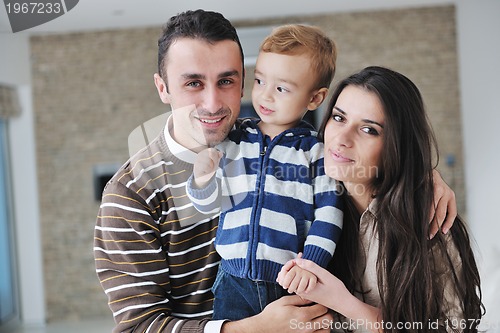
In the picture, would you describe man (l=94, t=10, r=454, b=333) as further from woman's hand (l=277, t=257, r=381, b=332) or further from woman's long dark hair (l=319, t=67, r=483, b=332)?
woman's long dark hair (l=319, t=67, r=483, b=332)

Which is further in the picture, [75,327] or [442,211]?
[75,327]

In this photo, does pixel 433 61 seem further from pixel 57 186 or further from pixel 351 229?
pixel 351 229

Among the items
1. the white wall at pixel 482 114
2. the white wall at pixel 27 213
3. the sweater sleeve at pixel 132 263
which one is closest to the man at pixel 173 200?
the sweater sleeve at pixel 132 263

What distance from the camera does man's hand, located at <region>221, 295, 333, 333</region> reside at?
Answer: 1.00 metres

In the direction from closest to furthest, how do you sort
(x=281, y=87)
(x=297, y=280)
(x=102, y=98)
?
1. (x=297, y=280)
2. (x=281, y=87)
3. (x=102, y=98)

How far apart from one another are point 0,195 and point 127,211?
4062 mm

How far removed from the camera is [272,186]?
1051 mm

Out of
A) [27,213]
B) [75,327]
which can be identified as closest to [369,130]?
[75,327]

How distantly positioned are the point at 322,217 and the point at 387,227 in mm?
122

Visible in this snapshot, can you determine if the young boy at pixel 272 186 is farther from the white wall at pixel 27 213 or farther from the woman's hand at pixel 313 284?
the white wall at pixel 27 213

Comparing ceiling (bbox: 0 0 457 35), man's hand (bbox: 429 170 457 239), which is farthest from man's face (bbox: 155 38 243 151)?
ceiling (bbox: 0 0 457 35)

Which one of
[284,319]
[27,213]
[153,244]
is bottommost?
[27,213]

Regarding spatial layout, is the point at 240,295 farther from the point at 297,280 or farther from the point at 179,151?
the point at 179,151

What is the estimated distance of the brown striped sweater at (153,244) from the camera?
1.06 m
